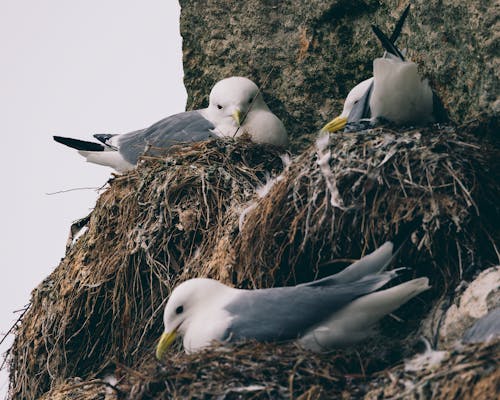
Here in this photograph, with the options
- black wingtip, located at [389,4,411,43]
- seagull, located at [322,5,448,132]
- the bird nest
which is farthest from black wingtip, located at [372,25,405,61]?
the bird nest

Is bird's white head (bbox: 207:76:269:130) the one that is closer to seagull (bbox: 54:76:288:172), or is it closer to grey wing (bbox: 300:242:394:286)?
seagull (bbox: 54:76:288:172)

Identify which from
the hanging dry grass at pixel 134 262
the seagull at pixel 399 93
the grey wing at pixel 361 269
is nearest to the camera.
Result: the grey wing at pixel 361 269

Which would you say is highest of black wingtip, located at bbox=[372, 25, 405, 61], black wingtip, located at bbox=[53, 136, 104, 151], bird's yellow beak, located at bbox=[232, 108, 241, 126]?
black wingtip, located at bbox=[372, 25, 405, 61]

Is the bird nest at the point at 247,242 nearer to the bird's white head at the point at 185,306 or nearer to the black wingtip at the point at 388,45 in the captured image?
the bird's white head at the point at 185,306

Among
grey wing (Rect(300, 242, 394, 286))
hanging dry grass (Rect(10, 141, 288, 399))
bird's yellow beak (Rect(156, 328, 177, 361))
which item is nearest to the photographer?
grey wing (Rect(300, 242, 394, 286))

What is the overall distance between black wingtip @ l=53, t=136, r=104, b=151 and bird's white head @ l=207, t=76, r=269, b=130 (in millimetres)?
691

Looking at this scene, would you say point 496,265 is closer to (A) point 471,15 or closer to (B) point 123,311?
(A) point 471,15

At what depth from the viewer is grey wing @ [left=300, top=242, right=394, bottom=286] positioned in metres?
4.35

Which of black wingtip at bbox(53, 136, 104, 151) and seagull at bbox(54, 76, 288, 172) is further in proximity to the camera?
black wingtip at bbox(53, 136, 104, 151)

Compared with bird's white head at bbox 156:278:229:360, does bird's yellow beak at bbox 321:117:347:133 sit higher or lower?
higher

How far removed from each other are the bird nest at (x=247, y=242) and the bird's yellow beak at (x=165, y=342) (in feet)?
0.50

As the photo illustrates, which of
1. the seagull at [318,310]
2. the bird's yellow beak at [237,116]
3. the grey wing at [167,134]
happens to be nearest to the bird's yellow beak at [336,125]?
the bird's yellow beak at [237,116]

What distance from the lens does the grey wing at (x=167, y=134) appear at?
19.6ft

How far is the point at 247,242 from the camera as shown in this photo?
4.98 metres
